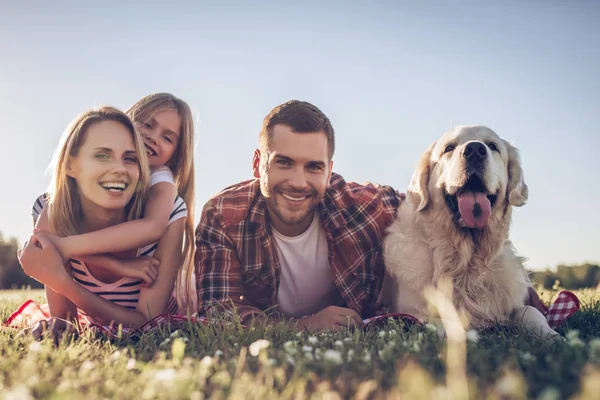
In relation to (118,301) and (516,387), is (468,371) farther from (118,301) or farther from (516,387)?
(118,301)

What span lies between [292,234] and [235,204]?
56 cm

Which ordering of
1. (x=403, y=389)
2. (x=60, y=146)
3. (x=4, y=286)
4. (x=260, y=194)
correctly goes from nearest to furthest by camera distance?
(x=403, y=389), (x=60, y=146), (x=260, y=194), (x=4, y=286)

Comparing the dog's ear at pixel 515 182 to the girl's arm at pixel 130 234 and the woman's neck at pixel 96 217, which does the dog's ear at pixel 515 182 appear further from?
the woman's neck at pixel 96 217

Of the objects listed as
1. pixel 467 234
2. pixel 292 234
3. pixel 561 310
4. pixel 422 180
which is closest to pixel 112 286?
pixel 292 234

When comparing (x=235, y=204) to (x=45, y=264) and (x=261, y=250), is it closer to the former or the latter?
(x=261, y=250)

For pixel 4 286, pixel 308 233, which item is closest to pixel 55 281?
pixel 308 233

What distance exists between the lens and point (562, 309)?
154 inches

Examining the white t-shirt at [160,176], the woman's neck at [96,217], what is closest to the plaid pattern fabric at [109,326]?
the woman's neck at [96,217]

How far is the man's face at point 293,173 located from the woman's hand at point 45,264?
1.62 metres

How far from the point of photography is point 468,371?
1870 millimetres

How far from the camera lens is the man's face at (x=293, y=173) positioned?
406 cm

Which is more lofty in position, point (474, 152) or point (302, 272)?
point (474, 152)

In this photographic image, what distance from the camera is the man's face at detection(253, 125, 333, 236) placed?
4.06 meters

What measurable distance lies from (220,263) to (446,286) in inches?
69.1
